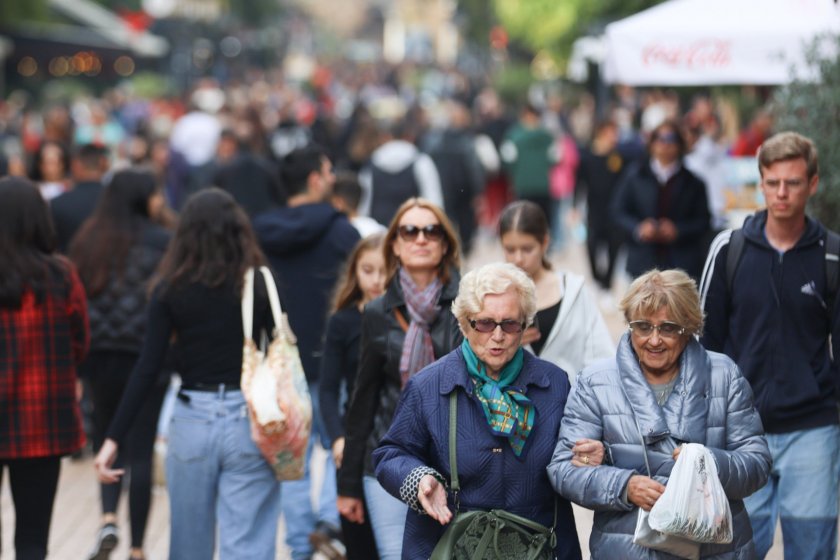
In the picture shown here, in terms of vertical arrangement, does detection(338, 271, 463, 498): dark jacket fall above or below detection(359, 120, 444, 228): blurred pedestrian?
below

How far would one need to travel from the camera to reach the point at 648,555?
4332 millimetres

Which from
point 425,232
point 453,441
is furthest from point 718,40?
point 453,441

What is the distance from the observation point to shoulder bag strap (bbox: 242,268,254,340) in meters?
5.82

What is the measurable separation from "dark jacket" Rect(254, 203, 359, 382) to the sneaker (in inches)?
47.5

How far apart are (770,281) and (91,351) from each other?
3.69 m

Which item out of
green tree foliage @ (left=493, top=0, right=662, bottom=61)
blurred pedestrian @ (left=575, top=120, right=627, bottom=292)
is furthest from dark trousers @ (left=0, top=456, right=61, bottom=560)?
green tree foliage @ (left=493, top=0, right=662, bottom=61)

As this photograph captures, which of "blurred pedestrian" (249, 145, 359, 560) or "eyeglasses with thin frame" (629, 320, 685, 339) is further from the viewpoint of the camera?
"blurred pedestrian" (249, 145, 359, 560)

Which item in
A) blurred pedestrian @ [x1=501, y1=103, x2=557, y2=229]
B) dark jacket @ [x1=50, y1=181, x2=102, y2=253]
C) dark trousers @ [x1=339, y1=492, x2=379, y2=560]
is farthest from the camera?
blurred pedestrian @ [x1=501, y1=103, x2=557, y2=229]

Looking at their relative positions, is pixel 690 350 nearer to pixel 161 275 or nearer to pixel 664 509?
pixel 664 509

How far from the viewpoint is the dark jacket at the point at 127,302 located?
757 cm

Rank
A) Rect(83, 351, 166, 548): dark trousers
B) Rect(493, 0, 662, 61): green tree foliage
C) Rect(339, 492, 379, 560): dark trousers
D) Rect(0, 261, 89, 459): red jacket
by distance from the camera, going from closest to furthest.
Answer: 1. Rect(339, 492, 379, 560): dark trousers
2. Rect(0, 261, 89, 459): red jacket
3. Rect(83, 351, 166, 548): dark trousers
4. Rect(493, 0, 662, 61): green tree foliage

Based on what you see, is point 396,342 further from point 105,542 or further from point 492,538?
point 105,542

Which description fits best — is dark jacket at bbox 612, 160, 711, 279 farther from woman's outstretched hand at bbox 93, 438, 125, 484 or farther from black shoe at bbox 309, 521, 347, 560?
woman's outstretched hand at bbox 93, 438, 125, 484

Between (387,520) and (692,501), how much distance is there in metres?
1.51
